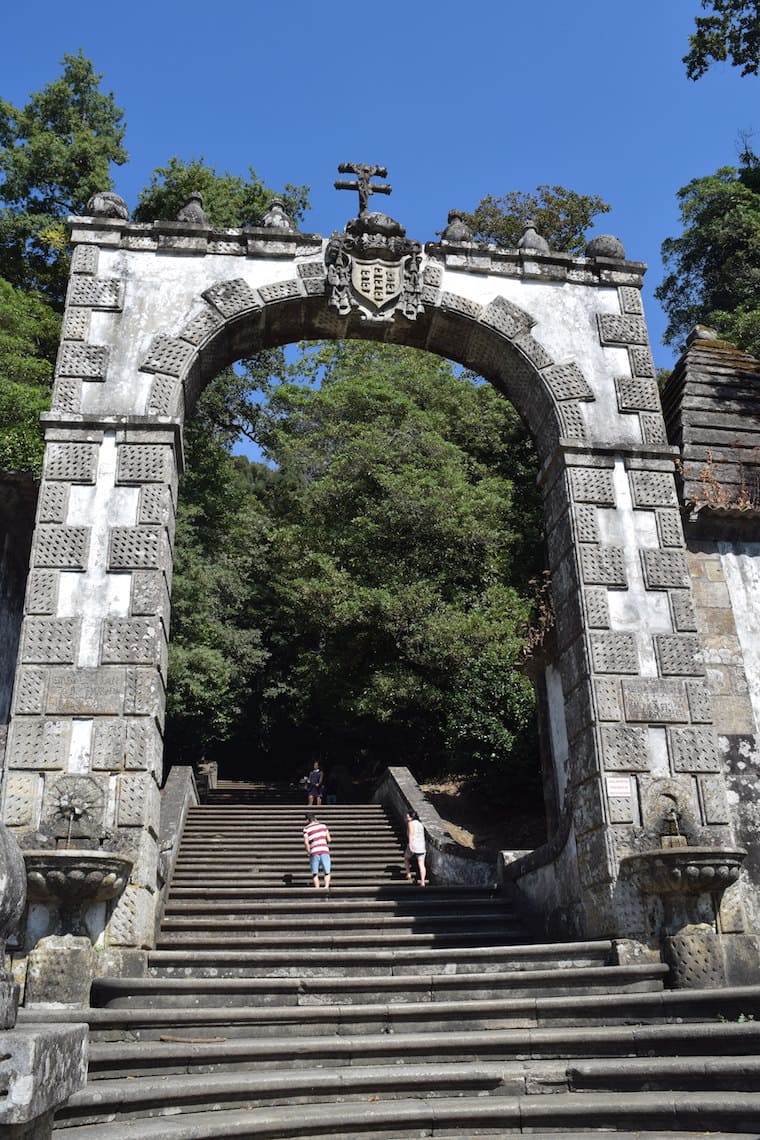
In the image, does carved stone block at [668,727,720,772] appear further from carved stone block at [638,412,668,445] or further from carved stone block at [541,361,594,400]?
carved stone block at [541,361,594,400]

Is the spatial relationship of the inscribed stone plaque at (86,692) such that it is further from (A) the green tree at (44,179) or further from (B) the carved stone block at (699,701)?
(A) the green tree at (44,179)

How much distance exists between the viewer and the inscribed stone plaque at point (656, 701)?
7.75 m

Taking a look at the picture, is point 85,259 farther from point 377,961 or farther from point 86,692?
point 377,961

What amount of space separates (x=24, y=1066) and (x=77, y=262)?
7.91 meters

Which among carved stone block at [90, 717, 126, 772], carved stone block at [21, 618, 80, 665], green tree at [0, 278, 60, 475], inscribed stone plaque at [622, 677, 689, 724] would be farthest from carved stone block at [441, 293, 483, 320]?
green tree at [0, 278, 60, 475]

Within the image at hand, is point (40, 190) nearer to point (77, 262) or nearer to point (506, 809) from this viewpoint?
point (77, 262)

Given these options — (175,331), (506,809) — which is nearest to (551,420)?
(175,331)

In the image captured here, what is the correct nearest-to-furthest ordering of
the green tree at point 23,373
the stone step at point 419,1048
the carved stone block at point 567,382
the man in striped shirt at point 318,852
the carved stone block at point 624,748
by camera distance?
the stone step at point 419,1048 → the carved stone block at point 624,748 → the carved stone block at point 567,382 → the man in striped shirt at point 318,852 → the green tree at point 23,373

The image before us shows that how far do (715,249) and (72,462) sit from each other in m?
24.8

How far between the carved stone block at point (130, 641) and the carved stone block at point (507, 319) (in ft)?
14.7

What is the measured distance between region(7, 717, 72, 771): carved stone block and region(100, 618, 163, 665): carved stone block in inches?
24.9

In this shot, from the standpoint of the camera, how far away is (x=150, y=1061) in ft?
16.3

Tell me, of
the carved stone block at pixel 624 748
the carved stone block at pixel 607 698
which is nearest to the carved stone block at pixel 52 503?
the carved stone block at pixel 607 698

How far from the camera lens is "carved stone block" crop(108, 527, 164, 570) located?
7805mm
